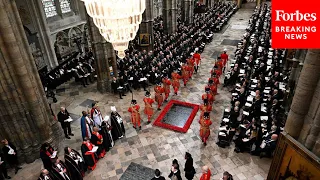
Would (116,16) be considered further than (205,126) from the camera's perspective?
No

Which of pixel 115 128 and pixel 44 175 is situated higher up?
pixel 44 175

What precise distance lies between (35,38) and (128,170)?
12.5 meters

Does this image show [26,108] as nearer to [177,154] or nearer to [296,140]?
[177,154]

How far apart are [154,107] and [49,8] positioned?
38.6 ft

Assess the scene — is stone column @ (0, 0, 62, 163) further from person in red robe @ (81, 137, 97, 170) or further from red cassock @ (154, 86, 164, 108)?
red cassock @ (154, 86, 164, 108)

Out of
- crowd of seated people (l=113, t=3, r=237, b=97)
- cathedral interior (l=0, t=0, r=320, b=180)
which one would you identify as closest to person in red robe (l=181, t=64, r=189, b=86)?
cathedral interior (l=0, t=0, r=320, b=180)

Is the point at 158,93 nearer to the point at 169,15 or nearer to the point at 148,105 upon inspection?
the point at 148,105

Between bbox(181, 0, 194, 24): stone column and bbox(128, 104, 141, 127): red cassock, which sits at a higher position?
bbox(181, 0, 194, 24): stone column

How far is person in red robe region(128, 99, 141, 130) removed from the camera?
32.0 ft

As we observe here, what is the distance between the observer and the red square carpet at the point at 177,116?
10353mm

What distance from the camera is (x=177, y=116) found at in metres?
11.2

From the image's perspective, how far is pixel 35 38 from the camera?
52.5 ft

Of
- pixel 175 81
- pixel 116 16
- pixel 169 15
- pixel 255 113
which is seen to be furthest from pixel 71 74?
pixel 116 16

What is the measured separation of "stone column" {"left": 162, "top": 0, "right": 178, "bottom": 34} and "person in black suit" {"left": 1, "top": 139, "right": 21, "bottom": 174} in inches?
714
